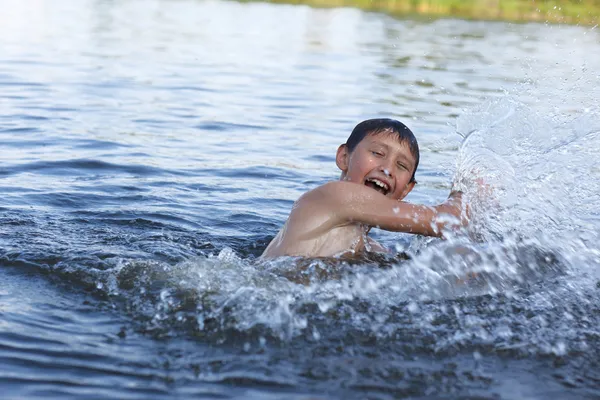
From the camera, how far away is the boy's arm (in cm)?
460

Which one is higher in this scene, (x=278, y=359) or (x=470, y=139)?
(x=470, y=139)

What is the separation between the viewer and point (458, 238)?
201 inches

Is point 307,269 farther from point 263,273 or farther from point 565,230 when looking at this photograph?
point 565,230

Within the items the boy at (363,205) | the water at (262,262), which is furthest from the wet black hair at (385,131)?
the water at (262,262)

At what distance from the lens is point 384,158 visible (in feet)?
16.3

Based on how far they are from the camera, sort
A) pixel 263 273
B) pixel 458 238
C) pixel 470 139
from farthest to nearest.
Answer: pixel 470 139
pixel 458 238
pixel 263 273

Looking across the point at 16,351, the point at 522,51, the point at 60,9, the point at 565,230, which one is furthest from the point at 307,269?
the point at 60,9

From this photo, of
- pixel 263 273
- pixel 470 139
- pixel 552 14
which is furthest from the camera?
pixel 552 14

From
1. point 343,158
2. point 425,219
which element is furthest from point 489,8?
point 425,219

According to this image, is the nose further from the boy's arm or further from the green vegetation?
the green vegetation

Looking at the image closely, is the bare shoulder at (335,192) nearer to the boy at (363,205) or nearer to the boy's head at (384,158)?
the boy at (363,205)

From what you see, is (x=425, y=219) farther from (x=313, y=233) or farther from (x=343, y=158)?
(x=343, y=158)

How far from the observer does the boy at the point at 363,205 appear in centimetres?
462

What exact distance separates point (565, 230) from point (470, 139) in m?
0.96
